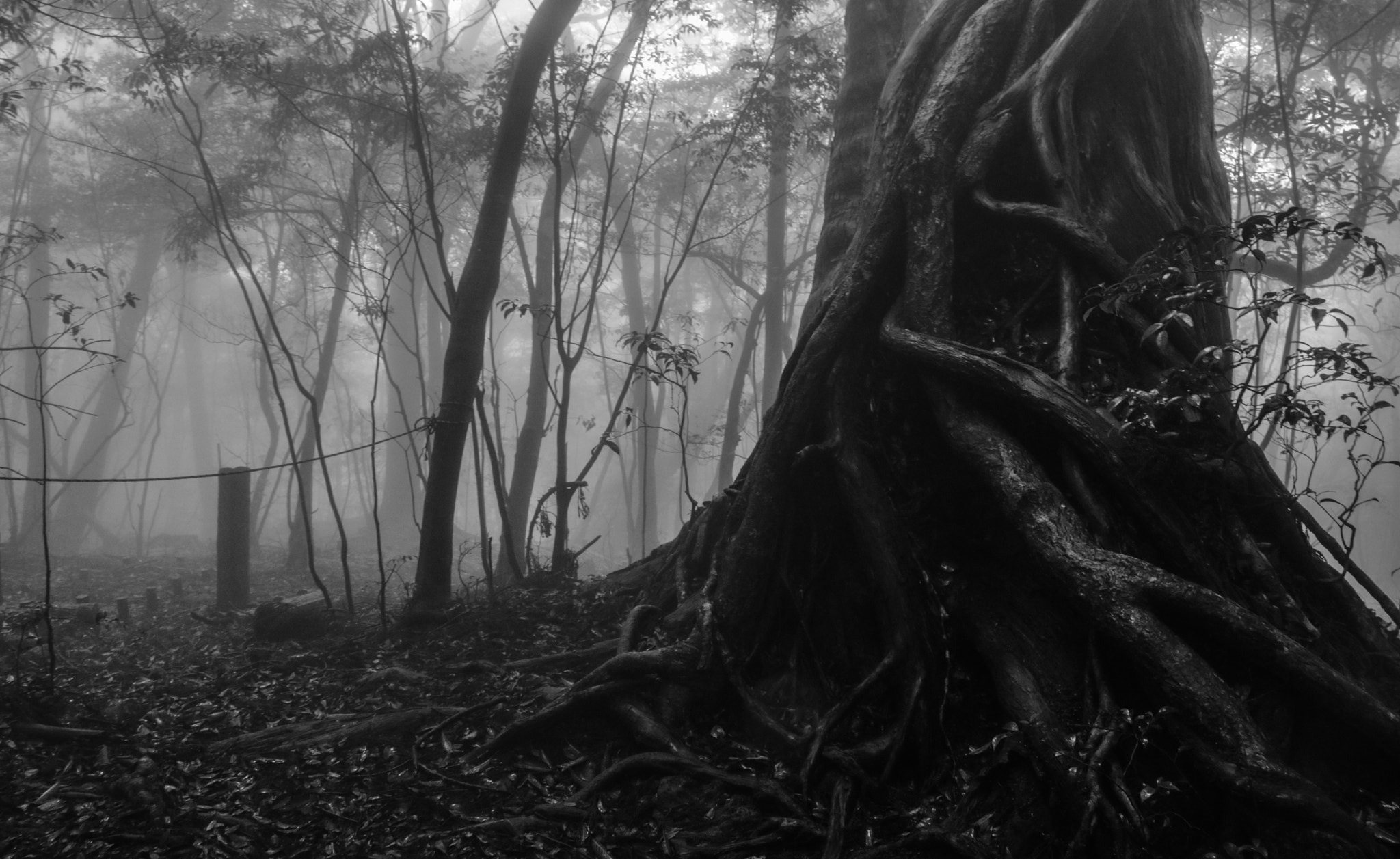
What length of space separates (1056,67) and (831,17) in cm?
1214

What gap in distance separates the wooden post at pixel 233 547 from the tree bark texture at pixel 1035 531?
5.50m

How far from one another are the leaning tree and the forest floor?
208mm

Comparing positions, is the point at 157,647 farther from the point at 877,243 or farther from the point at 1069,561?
the point at 1069,561

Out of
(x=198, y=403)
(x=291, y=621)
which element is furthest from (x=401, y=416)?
(x=291, y=621)

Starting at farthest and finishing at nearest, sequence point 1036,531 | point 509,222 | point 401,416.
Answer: point 401,416
point 509,222
point 1036,531

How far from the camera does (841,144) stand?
5527 millimetres

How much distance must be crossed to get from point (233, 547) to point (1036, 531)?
307 inches

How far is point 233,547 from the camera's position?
814 cm

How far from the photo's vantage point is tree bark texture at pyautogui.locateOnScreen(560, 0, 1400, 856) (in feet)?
8.39

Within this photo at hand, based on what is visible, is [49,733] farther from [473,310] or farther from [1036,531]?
[1036,531]

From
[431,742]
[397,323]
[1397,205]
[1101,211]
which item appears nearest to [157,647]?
[431,742]

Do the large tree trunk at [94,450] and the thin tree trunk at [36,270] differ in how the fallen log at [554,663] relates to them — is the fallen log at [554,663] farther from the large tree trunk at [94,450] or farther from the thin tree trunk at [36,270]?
the large tree trunk at [94,450]

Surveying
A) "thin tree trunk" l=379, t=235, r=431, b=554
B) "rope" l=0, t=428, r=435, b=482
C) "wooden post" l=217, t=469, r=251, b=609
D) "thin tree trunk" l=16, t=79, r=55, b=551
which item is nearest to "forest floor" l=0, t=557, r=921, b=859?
"rope" l=0, t=428, r=435, b=482

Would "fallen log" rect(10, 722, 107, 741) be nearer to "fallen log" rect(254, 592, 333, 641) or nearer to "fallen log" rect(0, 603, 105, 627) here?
"fallen log" rect(0, 603, 105, 627)
